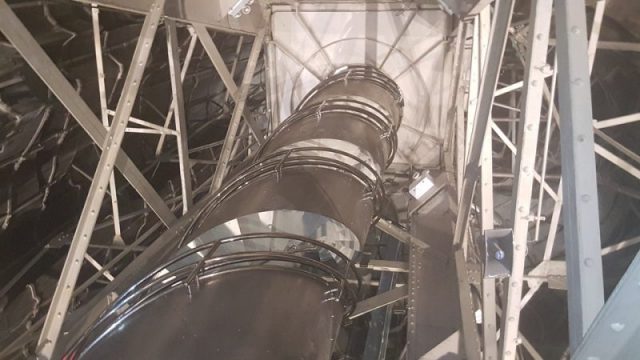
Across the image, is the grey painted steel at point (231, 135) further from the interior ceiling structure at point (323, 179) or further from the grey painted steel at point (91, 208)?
the grey painted steel at point (91, 208)

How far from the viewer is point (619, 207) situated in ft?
22.6

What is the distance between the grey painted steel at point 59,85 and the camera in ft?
11.4

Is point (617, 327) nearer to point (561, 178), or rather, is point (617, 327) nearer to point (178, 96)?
point (561, 178)

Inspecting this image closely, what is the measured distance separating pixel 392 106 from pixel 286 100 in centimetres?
236

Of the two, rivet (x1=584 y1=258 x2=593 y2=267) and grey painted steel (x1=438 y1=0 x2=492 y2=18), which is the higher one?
grey painted steel (x1=438 y1=0 x2=492 y2=18)

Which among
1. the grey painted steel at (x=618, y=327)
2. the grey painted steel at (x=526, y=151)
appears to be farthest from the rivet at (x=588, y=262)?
the grey painted steel at (x=526, y=151)

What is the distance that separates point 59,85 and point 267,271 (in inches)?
87.4

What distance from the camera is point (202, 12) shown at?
5789mm

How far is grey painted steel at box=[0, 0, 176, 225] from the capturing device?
3.47m

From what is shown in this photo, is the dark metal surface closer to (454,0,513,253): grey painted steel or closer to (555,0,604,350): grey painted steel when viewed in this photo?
(555,0,604,350): grey painted steel

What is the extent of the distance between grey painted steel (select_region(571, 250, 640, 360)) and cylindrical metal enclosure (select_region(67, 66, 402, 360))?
135cm

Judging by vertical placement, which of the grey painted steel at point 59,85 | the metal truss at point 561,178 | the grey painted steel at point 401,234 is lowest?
the metal truss at point 561,178

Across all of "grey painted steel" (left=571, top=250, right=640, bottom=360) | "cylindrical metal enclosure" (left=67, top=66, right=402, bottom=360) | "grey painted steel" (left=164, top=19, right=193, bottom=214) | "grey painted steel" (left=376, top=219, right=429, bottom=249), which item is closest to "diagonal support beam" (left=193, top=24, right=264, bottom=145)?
"grey painted steel" (left=164, top=19, right=193, bottom=214)

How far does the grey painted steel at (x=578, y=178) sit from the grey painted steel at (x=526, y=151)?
33cm
